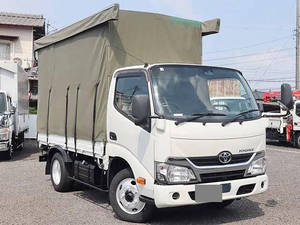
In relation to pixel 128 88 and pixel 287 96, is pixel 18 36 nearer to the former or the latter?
pixel 128 88

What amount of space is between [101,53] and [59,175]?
110 inches

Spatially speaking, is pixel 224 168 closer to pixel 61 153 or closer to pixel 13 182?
pixel 61 153

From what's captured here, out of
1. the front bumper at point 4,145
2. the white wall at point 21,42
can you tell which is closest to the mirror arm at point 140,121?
the front bumper at point 4,145

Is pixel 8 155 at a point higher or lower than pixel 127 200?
lower

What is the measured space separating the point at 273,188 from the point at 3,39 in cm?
2536

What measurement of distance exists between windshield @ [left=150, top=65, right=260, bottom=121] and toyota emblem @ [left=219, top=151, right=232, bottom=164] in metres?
0.45

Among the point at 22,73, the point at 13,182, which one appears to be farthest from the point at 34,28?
the point at 13,182

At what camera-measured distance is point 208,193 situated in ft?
17.7

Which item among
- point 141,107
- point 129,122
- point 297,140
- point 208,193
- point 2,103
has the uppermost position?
point 2,103

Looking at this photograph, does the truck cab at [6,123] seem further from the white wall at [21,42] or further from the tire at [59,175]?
the white wall at [21,42]

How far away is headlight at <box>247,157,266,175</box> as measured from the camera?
585 centimetres

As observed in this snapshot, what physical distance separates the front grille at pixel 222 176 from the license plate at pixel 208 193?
9cm

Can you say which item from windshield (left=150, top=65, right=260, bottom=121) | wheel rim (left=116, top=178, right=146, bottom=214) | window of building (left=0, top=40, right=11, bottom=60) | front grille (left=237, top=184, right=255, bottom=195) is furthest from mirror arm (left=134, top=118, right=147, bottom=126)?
window of building (left=0, top=40, right=11, bottom=60)

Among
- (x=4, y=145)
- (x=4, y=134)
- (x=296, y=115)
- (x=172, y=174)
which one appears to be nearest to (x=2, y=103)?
(x=4, y=134)
